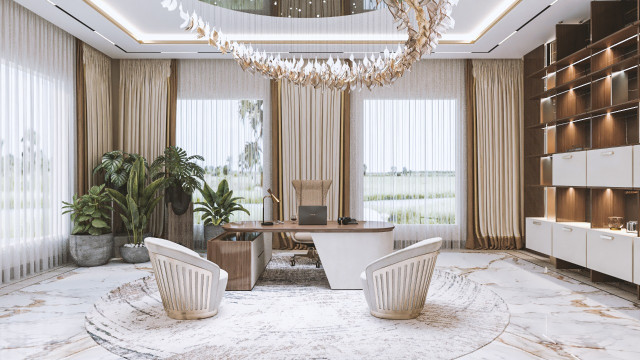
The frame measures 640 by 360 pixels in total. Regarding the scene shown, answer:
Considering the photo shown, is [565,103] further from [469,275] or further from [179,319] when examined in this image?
[179,319]

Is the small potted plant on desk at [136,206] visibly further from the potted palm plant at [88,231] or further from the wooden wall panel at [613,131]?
the wooden wall panel at [613,131]


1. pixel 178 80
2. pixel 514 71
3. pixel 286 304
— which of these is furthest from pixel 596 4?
pixel 178 80

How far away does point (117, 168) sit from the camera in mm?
6422

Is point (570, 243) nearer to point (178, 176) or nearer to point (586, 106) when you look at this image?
point (586, 106)

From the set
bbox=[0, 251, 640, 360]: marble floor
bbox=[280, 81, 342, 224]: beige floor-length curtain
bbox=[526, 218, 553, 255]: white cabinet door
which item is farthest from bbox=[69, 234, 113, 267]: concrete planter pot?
bbox=[526, 218, 553, 255]: white cabinet door

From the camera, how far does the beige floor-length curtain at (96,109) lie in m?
6.53

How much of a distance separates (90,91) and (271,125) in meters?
2.83

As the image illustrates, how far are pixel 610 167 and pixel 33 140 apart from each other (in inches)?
264

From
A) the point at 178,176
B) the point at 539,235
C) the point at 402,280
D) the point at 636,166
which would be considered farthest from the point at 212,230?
the point at 636,166

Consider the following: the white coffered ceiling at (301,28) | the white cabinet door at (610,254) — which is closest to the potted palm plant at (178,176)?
the white coffered ceiling at (301,28)

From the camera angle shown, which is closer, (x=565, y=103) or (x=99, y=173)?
(x=565, y=103)

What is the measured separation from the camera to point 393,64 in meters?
4.33

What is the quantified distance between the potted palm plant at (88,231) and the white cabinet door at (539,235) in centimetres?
593

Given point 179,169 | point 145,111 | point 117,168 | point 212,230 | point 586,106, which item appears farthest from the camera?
point 145,111
